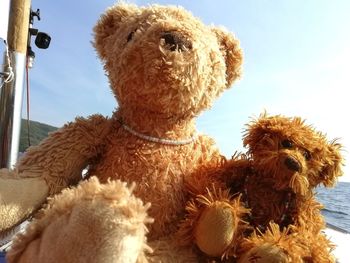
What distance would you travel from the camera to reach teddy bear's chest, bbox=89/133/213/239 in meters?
0.71

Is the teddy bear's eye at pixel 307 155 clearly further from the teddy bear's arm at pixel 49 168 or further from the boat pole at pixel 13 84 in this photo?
the boat pole at pixel 13 84

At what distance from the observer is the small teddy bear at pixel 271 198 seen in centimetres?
64

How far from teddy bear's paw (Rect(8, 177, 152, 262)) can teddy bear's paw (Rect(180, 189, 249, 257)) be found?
172mm

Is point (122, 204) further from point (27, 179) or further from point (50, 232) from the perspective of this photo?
point (27, 179)

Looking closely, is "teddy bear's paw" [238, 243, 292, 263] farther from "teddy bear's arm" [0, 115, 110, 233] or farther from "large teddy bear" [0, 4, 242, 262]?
"teddy bear's arm" [0, 115, 110, 233]

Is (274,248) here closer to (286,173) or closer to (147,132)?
(286,173)

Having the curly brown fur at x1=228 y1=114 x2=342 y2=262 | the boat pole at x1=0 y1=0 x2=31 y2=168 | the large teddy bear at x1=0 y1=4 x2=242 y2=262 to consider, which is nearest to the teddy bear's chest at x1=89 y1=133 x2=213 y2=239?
the large teddy bear at x1=0 y1=4 x2=242 y2=262

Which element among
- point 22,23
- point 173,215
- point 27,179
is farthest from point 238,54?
point 22,23

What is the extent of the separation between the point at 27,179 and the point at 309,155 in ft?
1.88

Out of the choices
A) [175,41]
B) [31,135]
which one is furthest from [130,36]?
[31,135]

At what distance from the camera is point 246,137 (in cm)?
81

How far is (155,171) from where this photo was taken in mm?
729

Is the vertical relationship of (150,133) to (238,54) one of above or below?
below

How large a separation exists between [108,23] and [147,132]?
30 centimetres
